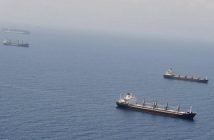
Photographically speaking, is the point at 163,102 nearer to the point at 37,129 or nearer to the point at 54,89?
the point at 54,89

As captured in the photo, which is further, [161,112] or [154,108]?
[154,108]

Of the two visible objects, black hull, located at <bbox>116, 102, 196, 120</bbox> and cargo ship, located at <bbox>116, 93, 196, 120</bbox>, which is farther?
cargo ship, located at <bbox>116, 93, 196, 120</bbox>

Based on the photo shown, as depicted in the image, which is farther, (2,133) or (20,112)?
(20,112)

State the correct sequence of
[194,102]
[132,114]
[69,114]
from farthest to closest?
[194,102] → [132,114] → [69,114]

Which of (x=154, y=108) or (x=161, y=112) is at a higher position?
(x=154, y=108)

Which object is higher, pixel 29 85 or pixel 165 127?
pixel 29 85

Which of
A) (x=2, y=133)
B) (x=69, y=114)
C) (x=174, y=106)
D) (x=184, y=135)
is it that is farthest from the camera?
(x=174, y=106)

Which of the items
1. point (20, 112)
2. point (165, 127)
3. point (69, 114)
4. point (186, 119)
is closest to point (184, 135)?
point (165, 127)

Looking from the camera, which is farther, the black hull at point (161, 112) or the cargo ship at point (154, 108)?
the cargo ship at point (154, 108)
